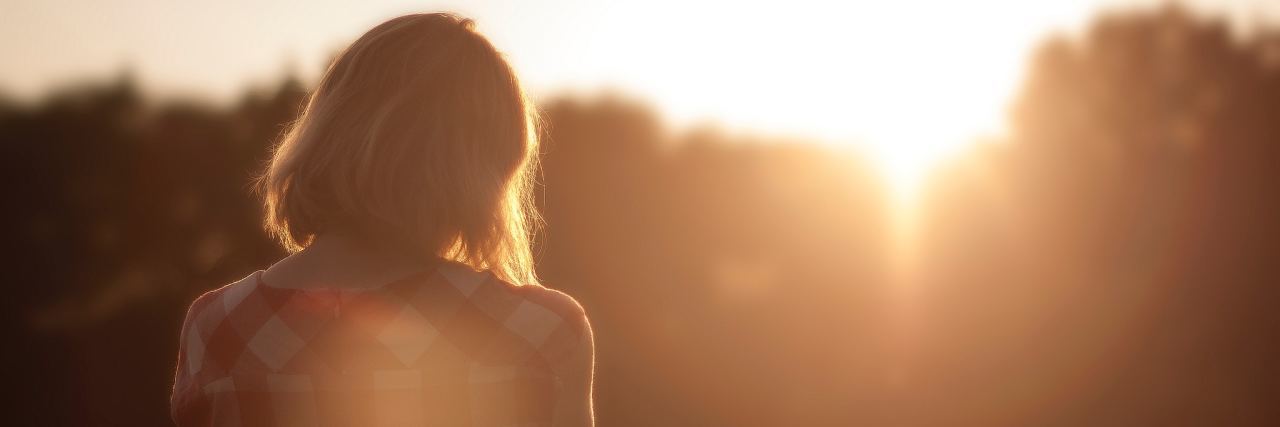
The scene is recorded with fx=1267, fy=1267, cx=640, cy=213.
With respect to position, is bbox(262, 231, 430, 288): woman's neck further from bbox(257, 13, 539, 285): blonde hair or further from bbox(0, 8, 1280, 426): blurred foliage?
bbox(0, 8, 1280, 426): blurred foliage

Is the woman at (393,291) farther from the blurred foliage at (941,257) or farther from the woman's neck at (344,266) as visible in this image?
the blurred foliage at (941,257)

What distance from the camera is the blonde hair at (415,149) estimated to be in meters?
1.80

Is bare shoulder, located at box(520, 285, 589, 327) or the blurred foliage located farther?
the blurred foliage

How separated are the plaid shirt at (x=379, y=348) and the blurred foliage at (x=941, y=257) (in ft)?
66.7

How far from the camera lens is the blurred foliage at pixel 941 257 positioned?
23406 millimetres

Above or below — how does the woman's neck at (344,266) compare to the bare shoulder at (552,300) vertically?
below

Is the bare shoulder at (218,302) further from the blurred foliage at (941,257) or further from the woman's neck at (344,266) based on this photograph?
the blurred foliage at (941,257)

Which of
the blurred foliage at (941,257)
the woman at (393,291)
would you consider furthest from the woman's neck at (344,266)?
the blurred foliage at (941,257)

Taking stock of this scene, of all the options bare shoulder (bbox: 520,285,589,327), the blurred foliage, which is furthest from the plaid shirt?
the blurred foliage

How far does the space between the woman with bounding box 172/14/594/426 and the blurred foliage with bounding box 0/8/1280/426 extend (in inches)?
799

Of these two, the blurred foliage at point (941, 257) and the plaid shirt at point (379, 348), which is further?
the blurred foliage at point (941, 257)

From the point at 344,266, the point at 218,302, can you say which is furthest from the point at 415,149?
the point at 218,302

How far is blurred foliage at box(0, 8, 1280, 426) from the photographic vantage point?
23.4 m

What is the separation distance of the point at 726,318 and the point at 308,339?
2470 centimetres
